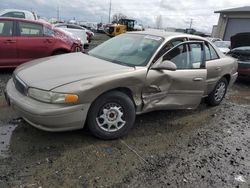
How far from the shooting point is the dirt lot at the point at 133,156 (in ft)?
9.36

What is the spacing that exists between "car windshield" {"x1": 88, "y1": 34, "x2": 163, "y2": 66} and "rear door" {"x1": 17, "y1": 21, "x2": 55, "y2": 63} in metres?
2.89

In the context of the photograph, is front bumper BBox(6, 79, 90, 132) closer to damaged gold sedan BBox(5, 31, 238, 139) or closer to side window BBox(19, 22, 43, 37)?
damaged gold sedan BBox(5, 31, 238, 139)

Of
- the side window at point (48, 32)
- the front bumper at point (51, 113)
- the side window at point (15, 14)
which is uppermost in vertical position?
the side window at point (15, 14)

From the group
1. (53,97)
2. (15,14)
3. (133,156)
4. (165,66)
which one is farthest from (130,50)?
(15,14)

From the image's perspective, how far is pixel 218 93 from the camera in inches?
223

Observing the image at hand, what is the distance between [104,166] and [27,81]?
58.3 inches

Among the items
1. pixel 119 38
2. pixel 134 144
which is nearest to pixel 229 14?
pixel 119 38

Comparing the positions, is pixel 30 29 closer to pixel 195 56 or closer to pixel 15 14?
pixel 195 56

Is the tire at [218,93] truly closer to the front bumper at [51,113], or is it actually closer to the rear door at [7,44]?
the front bumper at [51,113]

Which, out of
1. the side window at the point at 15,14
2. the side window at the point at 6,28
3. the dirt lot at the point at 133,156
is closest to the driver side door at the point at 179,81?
the dirt lot at the point at 133,156

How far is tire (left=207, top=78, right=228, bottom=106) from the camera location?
5540 millimetres

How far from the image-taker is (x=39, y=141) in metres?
3.50

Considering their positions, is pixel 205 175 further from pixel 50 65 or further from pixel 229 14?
pixel 229 14

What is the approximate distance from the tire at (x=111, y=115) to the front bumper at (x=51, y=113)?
0.17 metres
